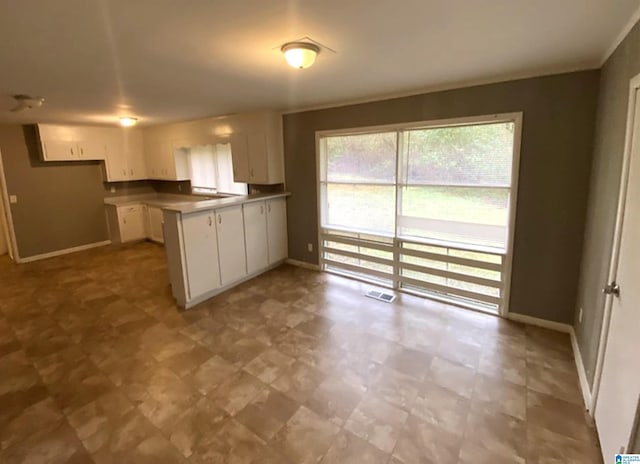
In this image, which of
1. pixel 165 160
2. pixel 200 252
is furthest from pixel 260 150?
pixel 165 160

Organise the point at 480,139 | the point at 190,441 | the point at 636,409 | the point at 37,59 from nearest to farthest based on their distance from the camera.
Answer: the point at 636,409 < the point at 190,441 < the point at 37,59 < the point at 480,139

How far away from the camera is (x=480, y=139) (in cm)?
316

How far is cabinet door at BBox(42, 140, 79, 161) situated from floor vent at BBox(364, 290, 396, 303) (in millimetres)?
5532

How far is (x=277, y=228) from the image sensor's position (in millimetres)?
4848

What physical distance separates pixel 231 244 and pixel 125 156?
3.80m

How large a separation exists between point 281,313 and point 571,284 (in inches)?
111

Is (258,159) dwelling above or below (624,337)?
above

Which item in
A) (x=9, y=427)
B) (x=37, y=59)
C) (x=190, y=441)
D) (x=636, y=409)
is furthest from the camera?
(x=37, y=59)

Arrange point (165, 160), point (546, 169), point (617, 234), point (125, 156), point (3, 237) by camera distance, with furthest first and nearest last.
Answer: point (125, 156), point (165, 160), point (3, 237), point (546, 169), point (617, 234)

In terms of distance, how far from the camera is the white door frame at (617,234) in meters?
1.74

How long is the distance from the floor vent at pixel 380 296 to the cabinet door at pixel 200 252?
1901mm

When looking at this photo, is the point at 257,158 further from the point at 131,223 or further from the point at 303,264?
the point at 131,223

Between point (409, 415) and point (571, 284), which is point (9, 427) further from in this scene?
point (571, 284)

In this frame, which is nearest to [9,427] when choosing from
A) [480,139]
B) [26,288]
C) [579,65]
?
[26,288]
